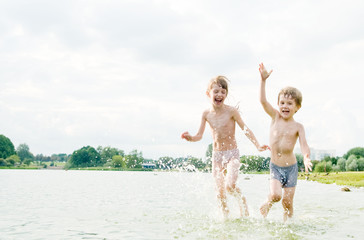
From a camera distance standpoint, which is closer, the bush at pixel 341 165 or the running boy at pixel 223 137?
the running boy at pixel 223 137

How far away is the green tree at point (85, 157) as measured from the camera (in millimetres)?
118625

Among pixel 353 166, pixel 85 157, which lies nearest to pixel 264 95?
pixel 353 166

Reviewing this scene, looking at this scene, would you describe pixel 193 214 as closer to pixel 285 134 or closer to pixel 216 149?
pixel 216 149

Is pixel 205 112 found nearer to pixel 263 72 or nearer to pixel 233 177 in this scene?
pixel 233 177

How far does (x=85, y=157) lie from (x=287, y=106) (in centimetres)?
11938

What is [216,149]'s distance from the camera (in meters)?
8.37

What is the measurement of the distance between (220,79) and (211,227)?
3.07m

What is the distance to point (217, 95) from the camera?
8.12m

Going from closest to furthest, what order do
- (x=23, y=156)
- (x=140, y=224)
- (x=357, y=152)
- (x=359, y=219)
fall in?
(x=140, y=224) < (x=359, y=219) < (x=357, y=152) < (x=23, y=156)

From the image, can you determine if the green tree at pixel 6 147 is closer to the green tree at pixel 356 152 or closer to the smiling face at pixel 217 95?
the green tree at pixel 356 152

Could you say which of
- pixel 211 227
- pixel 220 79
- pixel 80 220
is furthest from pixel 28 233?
pixel 220 79

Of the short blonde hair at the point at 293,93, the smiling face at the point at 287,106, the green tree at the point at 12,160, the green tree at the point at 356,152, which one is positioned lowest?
the smiling face at the point at 287,106

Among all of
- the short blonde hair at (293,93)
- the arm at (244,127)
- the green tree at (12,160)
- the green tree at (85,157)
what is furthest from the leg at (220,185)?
the green tree at (12,160)

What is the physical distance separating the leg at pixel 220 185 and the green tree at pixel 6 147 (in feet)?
432
